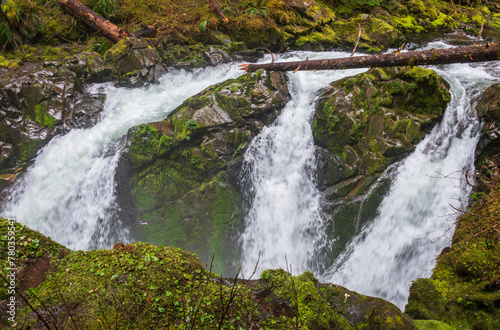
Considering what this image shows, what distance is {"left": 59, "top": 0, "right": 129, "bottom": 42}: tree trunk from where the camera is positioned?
994 centimetres

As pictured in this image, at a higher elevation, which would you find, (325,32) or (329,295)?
(325,32)

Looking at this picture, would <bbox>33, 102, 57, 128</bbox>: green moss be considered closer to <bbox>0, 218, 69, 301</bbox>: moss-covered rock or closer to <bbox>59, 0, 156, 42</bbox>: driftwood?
<bbox>59, 0, 156, 42</bbox>: driftwood

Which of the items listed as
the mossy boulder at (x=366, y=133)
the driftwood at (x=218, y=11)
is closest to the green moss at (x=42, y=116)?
the driftwood at (x=218, y=11)

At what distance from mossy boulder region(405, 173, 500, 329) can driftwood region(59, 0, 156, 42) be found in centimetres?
1179

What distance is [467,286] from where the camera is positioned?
3.55 m

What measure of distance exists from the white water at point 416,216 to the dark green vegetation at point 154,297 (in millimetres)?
2967

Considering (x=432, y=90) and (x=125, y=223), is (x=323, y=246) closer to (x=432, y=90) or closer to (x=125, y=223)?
(x=432, y=90)

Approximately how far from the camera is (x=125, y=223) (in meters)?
7.26

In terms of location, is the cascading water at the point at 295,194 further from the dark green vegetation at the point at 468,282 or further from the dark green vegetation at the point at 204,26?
the dark green vegetation at the point at 204,26

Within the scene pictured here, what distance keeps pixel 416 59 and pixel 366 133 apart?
2.40 m

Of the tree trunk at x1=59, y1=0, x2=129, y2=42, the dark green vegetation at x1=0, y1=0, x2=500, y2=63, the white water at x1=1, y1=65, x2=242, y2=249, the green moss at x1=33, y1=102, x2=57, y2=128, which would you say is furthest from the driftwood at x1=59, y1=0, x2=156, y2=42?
the white water at x1=1, y1=65, x2=242, y2=249

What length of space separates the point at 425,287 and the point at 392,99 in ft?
14.9

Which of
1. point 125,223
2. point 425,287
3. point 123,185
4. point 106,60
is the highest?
point 106,60

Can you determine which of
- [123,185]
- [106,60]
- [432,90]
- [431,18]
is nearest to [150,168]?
[123,185]
